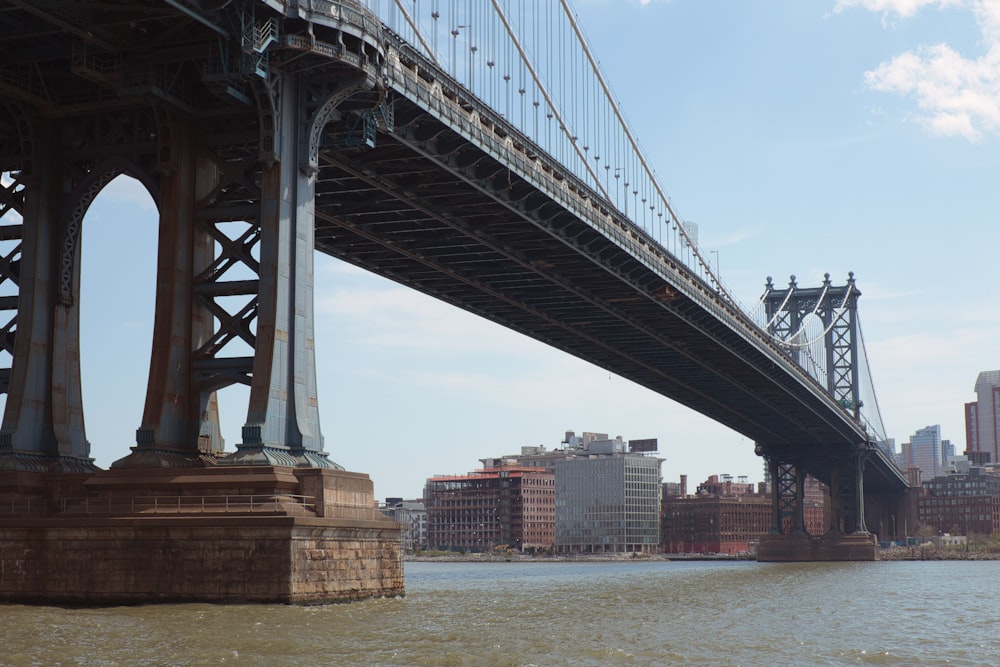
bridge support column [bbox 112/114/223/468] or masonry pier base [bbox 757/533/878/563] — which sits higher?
bridge support column [bbox 112/114/223/468]

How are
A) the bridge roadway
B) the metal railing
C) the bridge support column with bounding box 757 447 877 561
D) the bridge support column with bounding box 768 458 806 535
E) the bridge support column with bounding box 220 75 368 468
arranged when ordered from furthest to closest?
the bridge support column with bounding box 768 458 806 535 → the bridge support column with bounding box 757 447 877 561 → the bridge roadway → the bridge support column with bounding box 220 75 368 468 → the metal railing

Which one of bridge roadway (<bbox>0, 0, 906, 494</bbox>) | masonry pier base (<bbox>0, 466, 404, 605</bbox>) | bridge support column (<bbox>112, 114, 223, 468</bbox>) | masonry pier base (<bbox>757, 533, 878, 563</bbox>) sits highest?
bridge roadway (<bbox>0, 0, 906, 494</bbox>)

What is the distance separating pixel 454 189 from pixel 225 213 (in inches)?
618

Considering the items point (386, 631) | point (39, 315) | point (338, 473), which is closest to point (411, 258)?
point (39, 315)

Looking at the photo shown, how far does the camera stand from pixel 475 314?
243 ft

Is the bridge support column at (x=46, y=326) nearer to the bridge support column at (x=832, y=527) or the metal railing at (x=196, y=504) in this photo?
the metal railing at (x=196, y=504)

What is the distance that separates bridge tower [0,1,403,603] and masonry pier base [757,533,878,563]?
10073 cm

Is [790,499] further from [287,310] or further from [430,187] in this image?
[287,310]

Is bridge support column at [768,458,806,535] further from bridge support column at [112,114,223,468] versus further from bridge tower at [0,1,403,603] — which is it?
bridge support column at [112,114,223,468]

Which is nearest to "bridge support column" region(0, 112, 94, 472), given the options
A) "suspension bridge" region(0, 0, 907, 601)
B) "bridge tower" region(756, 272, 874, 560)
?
"suspension bridge" region(0, 0, 907, 601)

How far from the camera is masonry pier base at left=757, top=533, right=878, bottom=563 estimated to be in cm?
12925

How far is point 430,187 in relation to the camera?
49.5m

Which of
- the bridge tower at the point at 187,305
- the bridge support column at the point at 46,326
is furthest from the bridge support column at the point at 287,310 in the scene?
the bridge support column at the point at 46,326

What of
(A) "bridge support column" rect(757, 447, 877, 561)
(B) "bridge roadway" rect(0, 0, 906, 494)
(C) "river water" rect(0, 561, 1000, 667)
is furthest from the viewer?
(A) "bridge support column" rect(757, 447, 877, 561)
